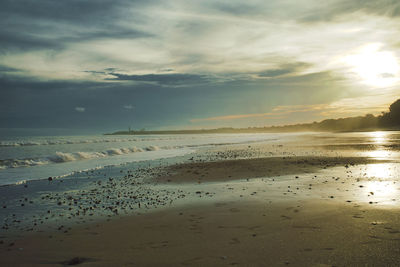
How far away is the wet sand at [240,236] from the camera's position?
18.7ft

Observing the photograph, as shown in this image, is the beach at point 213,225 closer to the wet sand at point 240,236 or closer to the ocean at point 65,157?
the wet sand at point 240,236

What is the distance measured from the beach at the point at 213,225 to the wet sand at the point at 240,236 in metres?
0.02

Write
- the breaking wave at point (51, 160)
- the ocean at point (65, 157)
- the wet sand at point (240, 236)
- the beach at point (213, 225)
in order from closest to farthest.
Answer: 1. the wet sand at point (240, 236)
2. the beach at point (213, 225)
3. the ocean at point (65, 157)
4. the breaking wave at point (51, 160)

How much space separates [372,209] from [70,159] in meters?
32.0

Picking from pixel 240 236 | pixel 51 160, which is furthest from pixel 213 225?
pixel 51 160

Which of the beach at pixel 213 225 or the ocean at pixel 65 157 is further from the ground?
the ocean at pixel 65 157

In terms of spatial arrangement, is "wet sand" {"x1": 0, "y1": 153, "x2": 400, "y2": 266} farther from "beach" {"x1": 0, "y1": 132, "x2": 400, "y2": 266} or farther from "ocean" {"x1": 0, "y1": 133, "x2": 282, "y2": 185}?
"ocean" {"x1": 0, "y1": 133, "x2": 282, "y2": 185}

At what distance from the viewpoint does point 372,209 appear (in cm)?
864

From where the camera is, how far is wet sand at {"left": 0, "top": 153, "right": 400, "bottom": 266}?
5707mm

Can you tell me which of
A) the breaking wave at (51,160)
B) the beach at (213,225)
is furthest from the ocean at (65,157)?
the beach at (213,225)

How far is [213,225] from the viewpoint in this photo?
803 centimetres

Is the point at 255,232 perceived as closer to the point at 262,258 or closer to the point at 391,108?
the point at 262,258

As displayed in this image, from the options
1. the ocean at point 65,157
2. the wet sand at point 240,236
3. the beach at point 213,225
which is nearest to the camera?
the wet sand at point 240,236

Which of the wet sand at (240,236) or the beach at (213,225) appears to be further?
the beach at (213,225)
